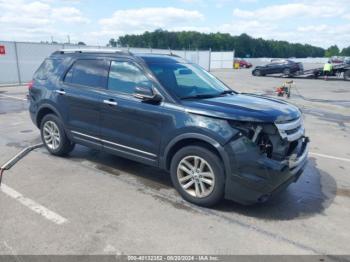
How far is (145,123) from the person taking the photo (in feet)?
14.6

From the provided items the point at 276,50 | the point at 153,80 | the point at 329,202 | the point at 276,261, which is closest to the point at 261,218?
the point at 276,261

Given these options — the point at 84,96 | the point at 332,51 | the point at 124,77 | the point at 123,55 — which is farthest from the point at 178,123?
the point at 332,51

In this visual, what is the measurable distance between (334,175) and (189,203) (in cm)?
265

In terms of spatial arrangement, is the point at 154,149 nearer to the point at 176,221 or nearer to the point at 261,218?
the point at 176,221

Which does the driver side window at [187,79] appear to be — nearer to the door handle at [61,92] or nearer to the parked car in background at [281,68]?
the door handle at [61,92]

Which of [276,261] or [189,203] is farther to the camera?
[189,203]

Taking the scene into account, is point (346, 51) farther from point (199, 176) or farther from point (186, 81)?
point (199, 176)

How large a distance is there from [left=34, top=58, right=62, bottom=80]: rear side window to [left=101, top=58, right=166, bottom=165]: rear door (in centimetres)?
145

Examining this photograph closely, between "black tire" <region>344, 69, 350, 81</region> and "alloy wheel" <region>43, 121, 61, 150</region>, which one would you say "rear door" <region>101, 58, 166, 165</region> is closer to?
"alloy wheel" <region>43, 121, 61, 150</region>

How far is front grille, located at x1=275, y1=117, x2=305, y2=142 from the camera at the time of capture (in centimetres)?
380

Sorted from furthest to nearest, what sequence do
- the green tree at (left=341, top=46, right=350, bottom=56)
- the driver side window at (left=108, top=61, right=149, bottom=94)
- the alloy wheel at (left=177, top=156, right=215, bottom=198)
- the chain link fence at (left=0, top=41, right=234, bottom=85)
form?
1. the green tree at (left=341, top=46, right=350, bottom=56)
2. the chain link fence at (left=0, top=41, right=234, bottom=85)
3. the driver side window at (left=108, top=61, right=149, bottom=94)
4. the alloy wheel at (left=177, top=156, right=215, bottom=198)

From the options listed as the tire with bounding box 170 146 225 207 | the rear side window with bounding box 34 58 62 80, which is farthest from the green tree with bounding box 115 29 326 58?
the tire with bounding box 170 146 225 207

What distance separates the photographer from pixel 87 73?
5.29 meters

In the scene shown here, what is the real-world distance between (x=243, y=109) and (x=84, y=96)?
100 inches
